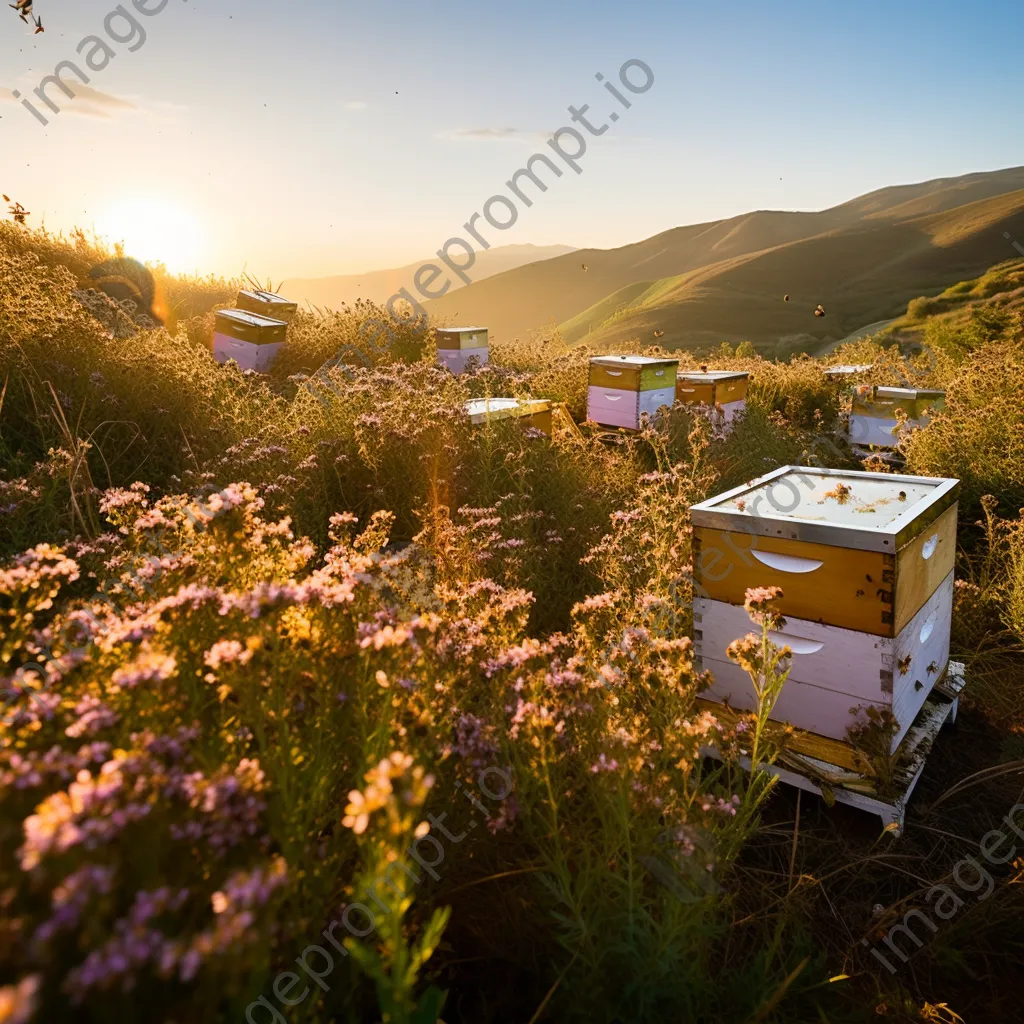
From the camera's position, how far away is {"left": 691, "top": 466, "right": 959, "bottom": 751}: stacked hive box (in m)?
2.76

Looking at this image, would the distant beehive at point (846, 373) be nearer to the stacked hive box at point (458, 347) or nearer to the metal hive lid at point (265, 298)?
the stacked hive box at point (458, 347)

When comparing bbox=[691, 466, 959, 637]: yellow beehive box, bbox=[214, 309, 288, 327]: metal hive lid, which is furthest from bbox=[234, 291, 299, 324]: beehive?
bbox=[691, 466, 959, 637]: yellow beehive box

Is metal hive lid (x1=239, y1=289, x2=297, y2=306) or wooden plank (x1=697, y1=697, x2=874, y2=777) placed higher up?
metal hive lid (x1=239, y1=289, x2=297, y2=306)

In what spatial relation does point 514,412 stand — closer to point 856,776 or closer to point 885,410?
point 856,776

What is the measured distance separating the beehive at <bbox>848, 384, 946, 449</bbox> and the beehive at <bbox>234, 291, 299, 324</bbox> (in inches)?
365

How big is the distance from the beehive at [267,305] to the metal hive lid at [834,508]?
10.2 meters

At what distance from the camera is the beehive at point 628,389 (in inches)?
293

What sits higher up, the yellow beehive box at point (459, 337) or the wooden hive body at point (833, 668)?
the yellow beehive box at point (459, 337)

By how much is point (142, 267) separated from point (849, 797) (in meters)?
14.4

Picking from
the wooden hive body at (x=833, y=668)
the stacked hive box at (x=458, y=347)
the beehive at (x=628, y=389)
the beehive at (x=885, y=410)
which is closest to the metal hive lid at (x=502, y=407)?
the beehive at (x=628, y=389)

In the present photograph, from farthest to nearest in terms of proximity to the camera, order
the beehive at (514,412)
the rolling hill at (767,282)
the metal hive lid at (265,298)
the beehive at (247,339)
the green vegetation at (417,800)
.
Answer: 1. the rolling hill at (767,282)
2. the metal hive lid at (265,298)
3. the beehive at (247,339)
4. the beehive at (514,412)
5. the green vegetation at (417,800)

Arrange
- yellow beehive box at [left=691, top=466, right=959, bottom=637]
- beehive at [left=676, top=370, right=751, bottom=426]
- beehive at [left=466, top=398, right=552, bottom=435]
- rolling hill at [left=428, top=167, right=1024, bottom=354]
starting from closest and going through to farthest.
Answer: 1. yellow beehive box at [left=691, top=466, right=959, bottom=637]
2. beehive at [left=466, top=398, right=552, bottom=435]
3. beehive at [left=676, top=370, right=751, bottom=426]
4. rolling hill at [left=428, top=167, right=1024, bottom=354]

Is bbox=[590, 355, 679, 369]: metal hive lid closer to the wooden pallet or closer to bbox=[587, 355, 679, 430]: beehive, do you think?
bbox=[587, 355, 679, 430]: beehive

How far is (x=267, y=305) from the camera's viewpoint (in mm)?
12055
